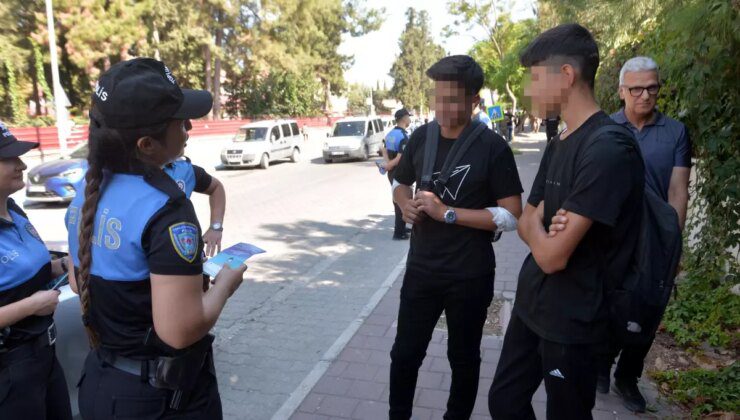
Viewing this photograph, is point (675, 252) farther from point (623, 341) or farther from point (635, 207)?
point (623, 341)

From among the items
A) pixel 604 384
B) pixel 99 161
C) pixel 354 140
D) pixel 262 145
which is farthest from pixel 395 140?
pixel 354 140

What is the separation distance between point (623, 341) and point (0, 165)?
260cm

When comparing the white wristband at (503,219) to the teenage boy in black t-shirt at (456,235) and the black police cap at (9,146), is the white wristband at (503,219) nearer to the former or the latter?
the teenage boy in black t-shirt at (456,235)

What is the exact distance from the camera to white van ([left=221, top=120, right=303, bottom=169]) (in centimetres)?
1914

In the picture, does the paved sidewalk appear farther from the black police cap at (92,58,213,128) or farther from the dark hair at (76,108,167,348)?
the black police cap at (92,58,213,128)

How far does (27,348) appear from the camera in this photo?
211 cm

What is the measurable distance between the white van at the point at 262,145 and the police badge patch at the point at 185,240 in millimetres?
18015

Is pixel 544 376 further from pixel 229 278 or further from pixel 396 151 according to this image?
pixel 396 151

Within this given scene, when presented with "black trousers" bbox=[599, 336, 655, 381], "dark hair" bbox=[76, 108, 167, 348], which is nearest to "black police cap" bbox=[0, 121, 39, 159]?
"dark hair" bbox=[76, 108, 167, 348]

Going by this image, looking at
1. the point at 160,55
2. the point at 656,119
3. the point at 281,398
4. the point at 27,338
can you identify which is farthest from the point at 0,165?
the point at 160,55

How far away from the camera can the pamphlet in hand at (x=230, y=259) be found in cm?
173

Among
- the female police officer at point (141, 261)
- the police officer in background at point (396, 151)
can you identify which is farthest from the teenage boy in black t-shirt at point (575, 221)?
the police officer in background at point (396, 151)

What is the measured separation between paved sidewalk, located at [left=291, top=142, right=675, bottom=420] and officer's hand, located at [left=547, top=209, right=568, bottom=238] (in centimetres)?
177

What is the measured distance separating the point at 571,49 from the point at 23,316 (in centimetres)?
231
